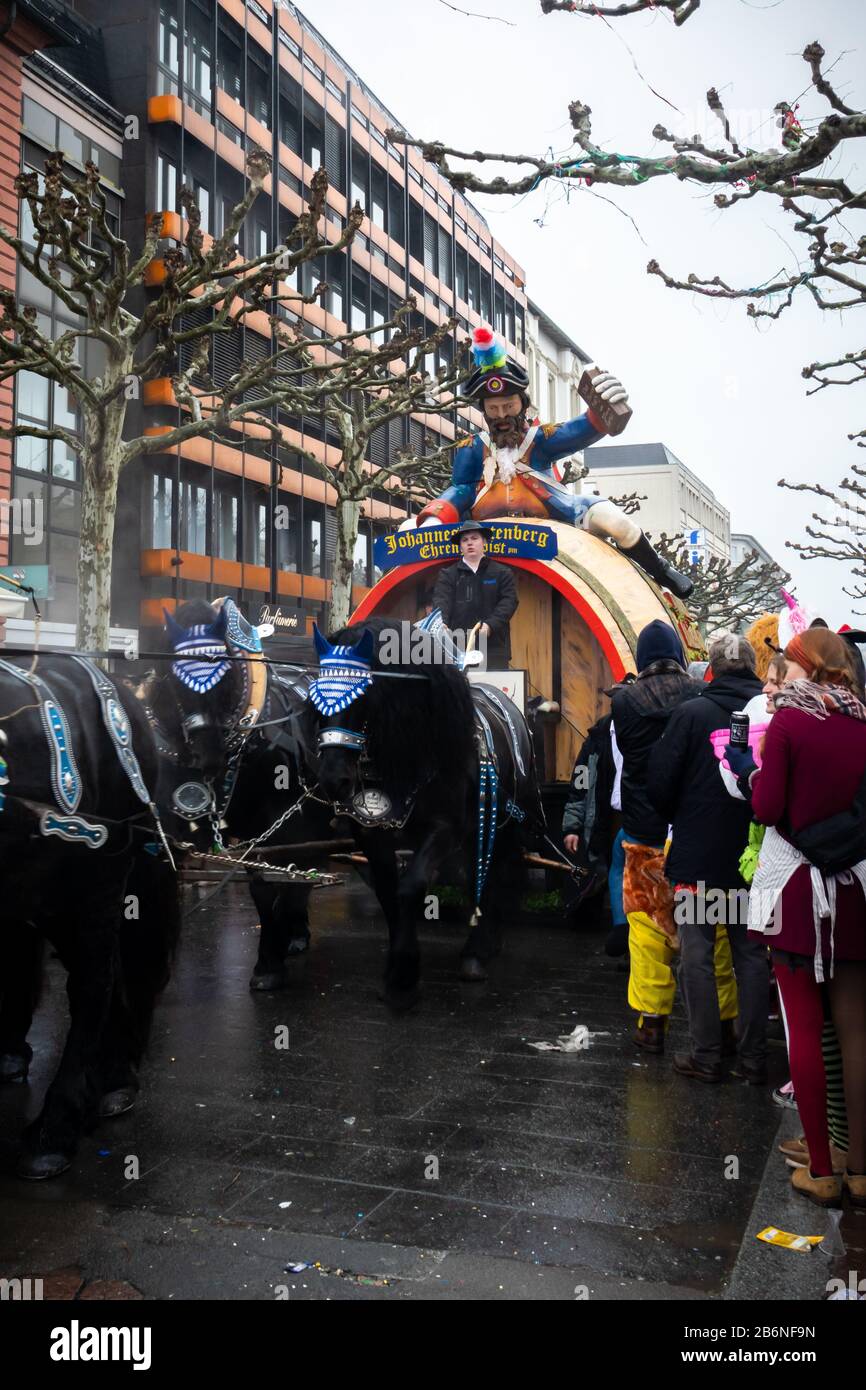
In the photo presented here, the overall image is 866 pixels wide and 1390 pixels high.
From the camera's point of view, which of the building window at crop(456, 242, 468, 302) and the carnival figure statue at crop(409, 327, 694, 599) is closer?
the carnival figure statue at crop(409, 327, 694, 599)

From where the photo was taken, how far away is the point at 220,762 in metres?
5.65

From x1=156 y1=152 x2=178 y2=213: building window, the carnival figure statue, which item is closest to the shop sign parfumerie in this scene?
the carnival figure statue

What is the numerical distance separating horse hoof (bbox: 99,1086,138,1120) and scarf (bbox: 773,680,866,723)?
Result: 3.08m

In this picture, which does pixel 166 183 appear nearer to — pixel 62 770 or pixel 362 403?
pixel 362 403

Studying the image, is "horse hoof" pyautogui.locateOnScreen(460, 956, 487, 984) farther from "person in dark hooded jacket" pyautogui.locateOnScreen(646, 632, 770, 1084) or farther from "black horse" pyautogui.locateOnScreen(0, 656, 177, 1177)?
"black horse" pyautogui.locateOnScreen(0, 656, 177, 1177)

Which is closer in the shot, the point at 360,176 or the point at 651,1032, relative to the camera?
the point at 651,1032

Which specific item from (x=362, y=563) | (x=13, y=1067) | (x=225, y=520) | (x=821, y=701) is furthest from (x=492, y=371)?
(x=362, y=563)

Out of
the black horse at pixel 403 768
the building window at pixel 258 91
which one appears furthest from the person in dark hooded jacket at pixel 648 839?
the building window at pixel 258 91

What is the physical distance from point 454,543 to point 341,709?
11.5 feet

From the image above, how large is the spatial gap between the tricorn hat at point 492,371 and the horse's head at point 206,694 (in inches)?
168

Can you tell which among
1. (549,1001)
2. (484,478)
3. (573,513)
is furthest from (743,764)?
(484,478)

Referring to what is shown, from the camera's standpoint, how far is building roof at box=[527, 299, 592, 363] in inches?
2221

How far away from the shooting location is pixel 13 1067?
16.3ft
